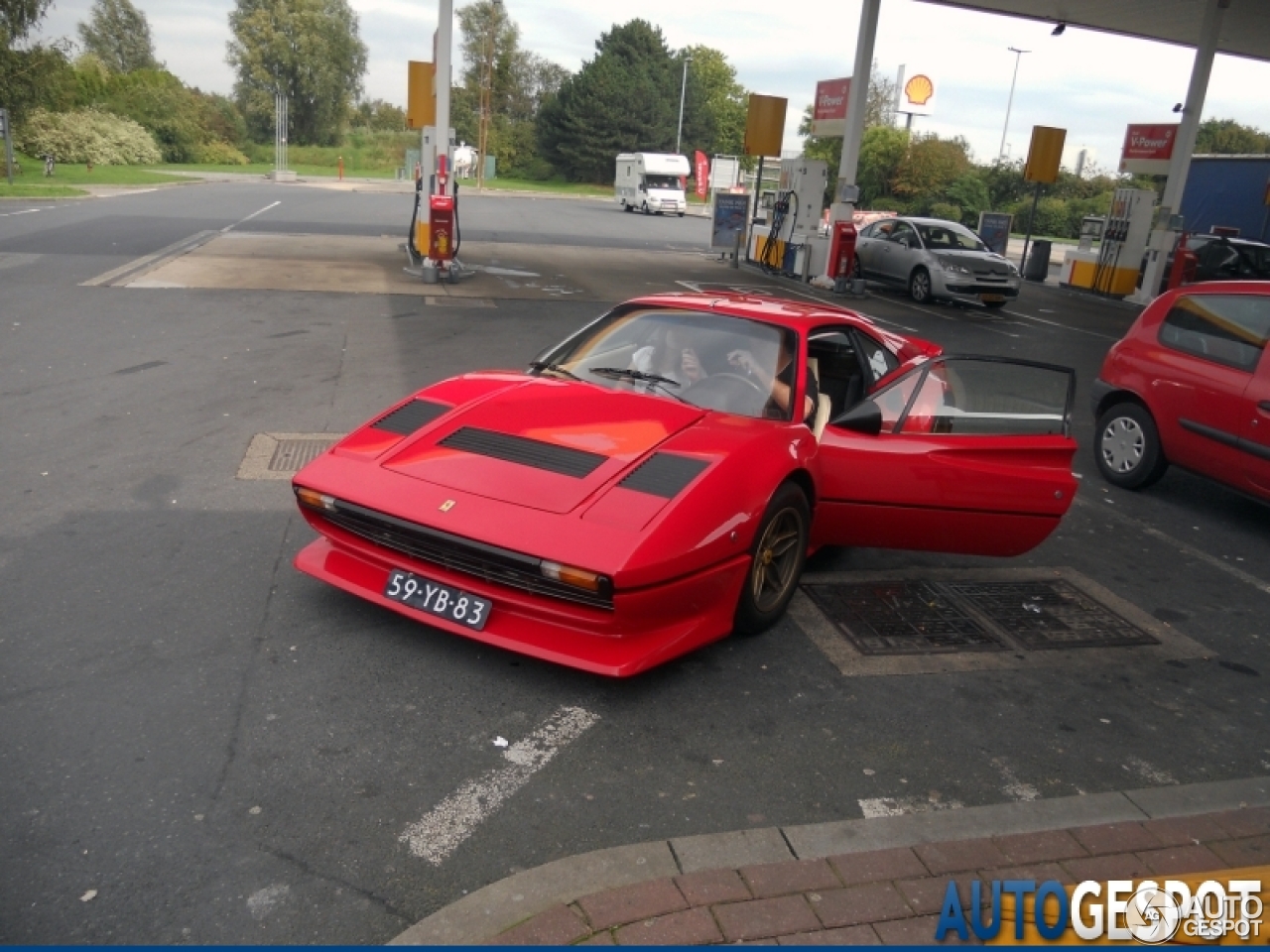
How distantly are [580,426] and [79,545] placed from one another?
8.63 ft

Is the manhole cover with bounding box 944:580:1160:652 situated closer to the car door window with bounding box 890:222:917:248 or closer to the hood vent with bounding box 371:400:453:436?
the hood vent with bounding box 371:400:453:436

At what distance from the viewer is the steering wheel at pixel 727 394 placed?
4770 mm

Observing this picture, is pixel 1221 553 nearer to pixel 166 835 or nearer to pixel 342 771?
pixel 342 771

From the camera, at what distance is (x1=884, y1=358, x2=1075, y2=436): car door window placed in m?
5.12

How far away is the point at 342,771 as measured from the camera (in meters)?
3.35

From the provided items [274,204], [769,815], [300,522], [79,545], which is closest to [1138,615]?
[769,815]

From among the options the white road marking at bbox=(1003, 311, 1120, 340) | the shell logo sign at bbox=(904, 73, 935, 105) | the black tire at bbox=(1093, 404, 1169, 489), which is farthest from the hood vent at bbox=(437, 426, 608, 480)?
the shell logo sign at bbox=(904, 73, 935, 105)

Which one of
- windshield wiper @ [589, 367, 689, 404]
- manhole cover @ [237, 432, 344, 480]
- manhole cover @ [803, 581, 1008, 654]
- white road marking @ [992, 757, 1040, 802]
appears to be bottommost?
manhole cover @ [237, 432, 344, 480]

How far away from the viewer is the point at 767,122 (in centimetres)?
2188

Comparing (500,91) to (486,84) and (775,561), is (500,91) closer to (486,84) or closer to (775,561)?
(486,84)

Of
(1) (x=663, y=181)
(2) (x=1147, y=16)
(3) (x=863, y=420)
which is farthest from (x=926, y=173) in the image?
(3) (x=863, y=420)

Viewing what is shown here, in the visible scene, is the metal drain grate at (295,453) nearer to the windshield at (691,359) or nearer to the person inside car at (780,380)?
the windshield at (691,359)

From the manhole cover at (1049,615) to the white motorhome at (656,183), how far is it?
44.8m

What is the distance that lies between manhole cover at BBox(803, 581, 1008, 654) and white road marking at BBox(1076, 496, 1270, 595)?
2001 mm
